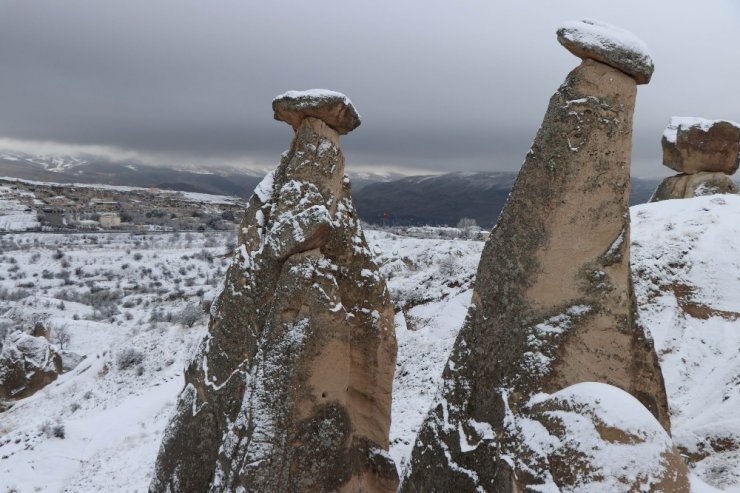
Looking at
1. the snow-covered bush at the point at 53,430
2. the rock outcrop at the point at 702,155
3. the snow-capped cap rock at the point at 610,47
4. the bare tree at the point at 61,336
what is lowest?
the bare tree at the point at 61,336

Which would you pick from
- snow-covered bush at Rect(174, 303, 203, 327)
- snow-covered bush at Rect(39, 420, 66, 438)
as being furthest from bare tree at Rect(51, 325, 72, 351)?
snow-covered bush at Rect(39, 420, 66, 438)

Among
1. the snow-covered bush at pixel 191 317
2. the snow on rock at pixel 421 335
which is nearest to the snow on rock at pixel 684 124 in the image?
the snow on rock at pixel 421 335

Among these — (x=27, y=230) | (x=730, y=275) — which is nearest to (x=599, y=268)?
(x=730, y=275)

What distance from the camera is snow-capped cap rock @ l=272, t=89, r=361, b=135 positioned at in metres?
5.99

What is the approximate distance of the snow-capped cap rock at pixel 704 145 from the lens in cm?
1667

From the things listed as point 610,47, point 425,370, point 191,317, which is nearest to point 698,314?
point 425,370

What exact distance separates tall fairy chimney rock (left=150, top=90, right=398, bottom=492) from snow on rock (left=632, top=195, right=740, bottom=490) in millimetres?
4082

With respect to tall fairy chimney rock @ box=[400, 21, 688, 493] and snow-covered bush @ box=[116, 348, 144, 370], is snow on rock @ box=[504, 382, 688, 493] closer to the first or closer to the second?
tall fairy chimney rock @ box=[400, 21, 688, 493]

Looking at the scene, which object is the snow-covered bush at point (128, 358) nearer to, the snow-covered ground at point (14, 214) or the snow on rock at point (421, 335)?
the snow on rock at point (421, 335)

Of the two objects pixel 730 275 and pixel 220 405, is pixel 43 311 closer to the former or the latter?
pixel 220 405

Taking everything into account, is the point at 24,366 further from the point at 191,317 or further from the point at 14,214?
the point at 14,214

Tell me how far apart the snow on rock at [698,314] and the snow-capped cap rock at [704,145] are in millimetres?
3643

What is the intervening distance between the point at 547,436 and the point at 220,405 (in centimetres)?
357

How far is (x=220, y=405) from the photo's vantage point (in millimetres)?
5824
